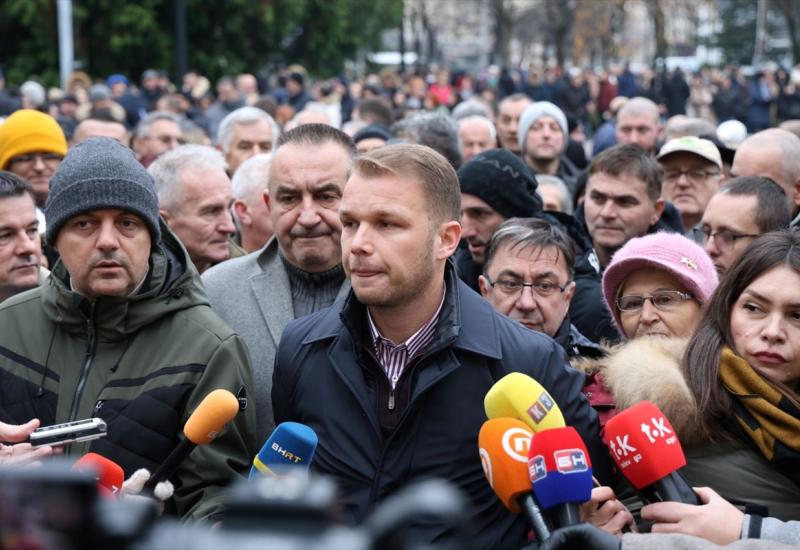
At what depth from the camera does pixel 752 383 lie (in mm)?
3568

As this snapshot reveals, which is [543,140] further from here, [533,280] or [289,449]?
[289,449]

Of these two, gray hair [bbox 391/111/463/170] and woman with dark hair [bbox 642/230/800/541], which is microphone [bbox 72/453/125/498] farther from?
gray hair [bbox 391/111/463/170]

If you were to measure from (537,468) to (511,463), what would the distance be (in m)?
0.10

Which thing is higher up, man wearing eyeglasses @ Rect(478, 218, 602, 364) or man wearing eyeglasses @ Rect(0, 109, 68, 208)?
man wearing eyeglasses @ Rect(0, 109, 68, 208)

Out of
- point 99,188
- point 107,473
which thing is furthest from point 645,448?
point 99,188

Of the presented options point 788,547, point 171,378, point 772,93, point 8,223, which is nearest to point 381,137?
point 8,223

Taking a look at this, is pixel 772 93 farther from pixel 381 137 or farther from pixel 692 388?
pixel 692 388

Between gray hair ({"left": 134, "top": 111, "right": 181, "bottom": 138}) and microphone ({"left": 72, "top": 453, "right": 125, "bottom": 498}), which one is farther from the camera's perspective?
gray hair ({"left": 134, "top": 111, "right": 181, "bottom": 138})

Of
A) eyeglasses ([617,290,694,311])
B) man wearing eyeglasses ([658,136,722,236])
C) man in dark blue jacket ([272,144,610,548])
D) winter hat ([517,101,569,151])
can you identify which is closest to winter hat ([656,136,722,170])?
man wearing eyeglasses ([658,136,722,236])

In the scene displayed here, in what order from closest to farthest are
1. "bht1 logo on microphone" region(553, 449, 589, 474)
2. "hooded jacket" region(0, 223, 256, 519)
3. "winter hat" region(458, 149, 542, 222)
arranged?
"bht1 logo on microphone" region(553, 449, 589, 474) → "hooded jacket" region(0, 223, 256, 519) → "winter hat" region(458, 149, 542, 222)

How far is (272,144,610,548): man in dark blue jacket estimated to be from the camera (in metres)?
3.53

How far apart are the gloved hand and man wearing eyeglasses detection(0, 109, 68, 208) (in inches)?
230

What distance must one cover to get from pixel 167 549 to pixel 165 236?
10.3ft

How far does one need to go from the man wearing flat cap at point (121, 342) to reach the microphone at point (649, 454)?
139 centimetres
